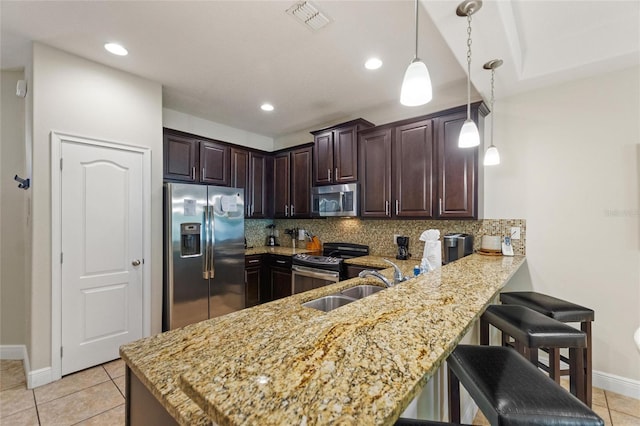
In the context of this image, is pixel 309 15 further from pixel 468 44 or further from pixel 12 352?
pixel 12 352

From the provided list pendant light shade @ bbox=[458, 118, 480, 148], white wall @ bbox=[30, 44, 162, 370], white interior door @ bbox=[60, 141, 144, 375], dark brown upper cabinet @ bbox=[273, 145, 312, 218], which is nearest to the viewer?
pendant light shade @ bbox=[458, 118, 480, 148]

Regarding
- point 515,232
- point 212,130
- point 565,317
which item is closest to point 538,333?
point 565,317

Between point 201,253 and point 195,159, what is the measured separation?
1303mm

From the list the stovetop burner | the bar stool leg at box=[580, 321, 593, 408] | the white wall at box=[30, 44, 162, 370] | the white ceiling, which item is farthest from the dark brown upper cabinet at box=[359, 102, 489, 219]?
the white wall at box=[30, 44, 162, 370]

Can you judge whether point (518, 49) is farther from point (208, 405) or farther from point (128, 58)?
point (128, 58)

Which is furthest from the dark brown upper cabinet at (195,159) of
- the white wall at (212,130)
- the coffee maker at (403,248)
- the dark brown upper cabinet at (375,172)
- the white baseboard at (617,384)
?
the white baseboard at (617,384)

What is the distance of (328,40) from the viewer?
2.25 meters

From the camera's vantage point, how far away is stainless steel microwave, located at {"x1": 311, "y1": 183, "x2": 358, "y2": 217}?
3.48 m

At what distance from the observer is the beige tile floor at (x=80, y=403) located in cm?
193

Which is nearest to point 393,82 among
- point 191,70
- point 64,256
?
point 191,70

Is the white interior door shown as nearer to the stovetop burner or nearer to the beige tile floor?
the beige tile floor

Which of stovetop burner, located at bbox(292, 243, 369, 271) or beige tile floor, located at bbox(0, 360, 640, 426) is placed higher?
stovetop burner, located at bbox(292, 243, 369, 271)

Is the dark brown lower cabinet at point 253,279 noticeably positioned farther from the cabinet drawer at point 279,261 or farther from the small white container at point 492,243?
the small white container at point 492,243

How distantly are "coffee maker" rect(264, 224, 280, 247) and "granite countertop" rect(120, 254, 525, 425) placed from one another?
3.55 meters
